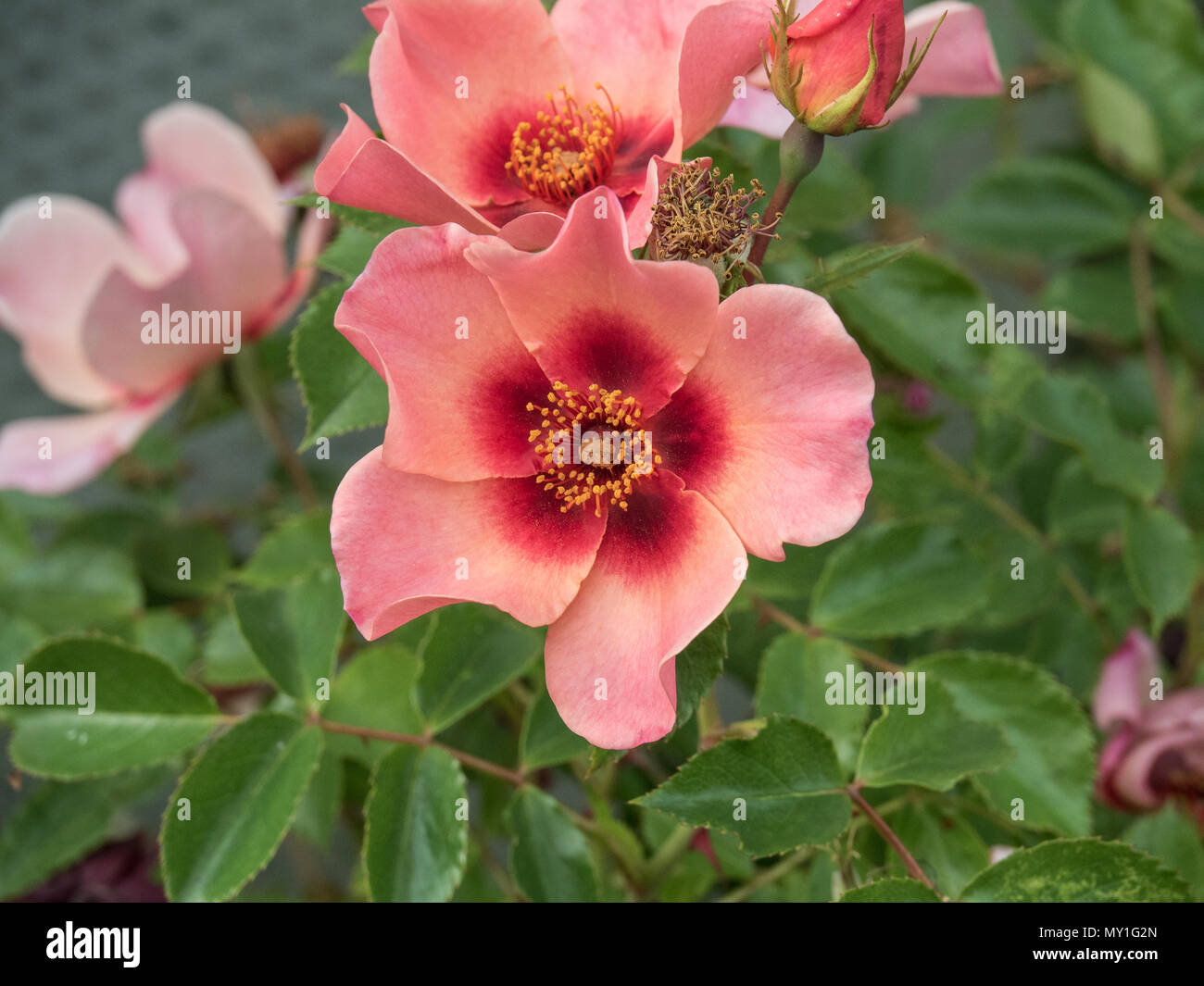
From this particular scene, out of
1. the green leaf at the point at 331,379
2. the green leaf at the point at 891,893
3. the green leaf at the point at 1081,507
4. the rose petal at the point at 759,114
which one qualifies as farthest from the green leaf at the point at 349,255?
the green leaf at the point at 1081,507

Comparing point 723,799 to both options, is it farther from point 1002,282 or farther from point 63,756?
point 1002,282

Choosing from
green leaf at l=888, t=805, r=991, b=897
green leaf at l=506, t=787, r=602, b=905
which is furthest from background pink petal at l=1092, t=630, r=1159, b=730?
green leaf at l=506, t=787, r=602, b=905

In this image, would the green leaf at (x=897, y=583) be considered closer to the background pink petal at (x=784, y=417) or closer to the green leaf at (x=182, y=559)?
the background pink petal at (x=784, y=417)

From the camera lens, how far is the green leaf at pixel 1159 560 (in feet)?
1.21

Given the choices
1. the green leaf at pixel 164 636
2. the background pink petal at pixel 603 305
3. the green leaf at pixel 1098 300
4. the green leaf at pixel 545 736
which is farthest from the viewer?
the green leaf at pixel 1098 300

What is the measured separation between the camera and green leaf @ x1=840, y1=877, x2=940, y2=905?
0.25m

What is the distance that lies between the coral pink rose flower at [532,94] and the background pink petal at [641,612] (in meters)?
0.08

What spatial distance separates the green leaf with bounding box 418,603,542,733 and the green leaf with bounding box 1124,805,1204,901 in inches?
8.4

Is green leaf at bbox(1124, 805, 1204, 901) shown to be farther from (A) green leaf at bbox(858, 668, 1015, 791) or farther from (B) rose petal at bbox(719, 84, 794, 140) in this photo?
(B) rose petal at bbox(719, 84, 794, 140)

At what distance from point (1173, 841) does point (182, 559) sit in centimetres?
41

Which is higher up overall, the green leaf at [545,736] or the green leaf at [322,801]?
the green leaf at [545,736]

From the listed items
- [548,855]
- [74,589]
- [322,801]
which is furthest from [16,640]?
[548,855]

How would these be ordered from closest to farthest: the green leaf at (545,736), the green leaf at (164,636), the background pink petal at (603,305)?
the background pink petal at (603,305) < the green leaf at (545,736) < the green leaf at (164,636)

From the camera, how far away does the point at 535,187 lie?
0.26m
